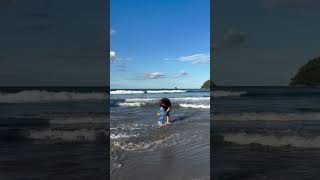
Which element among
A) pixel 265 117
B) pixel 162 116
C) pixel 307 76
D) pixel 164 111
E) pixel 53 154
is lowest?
pixel 53 154

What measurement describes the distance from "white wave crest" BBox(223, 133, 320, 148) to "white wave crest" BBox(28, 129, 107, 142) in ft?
13.1

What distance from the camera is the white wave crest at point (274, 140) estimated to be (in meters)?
10.1

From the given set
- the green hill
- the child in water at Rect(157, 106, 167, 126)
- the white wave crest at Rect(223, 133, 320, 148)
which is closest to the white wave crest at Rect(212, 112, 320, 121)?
the child in water at Rect(157, 106, 167, 126)

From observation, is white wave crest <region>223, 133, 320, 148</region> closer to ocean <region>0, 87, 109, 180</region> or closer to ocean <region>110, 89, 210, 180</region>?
ocean <region>110, 89, 210, 180</region>

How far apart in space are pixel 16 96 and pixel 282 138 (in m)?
34.1

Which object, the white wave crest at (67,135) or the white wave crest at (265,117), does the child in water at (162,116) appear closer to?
the white wave crest at (67,135)

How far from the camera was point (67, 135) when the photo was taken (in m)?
11.7

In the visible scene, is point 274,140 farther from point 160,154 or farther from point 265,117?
point 265,117

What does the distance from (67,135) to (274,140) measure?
614 centimetres

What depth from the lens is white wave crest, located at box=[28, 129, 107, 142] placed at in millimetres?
10891

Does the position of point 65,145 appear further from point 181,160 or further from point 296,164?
point 296,164

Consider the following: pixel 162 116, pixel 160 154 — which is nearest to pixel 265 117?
pixel 162 116

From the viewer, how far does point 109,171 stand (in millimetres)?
6633

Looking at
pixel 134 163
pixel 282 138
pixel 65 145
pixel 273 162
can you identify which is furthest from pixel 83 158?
pixel 282 138
